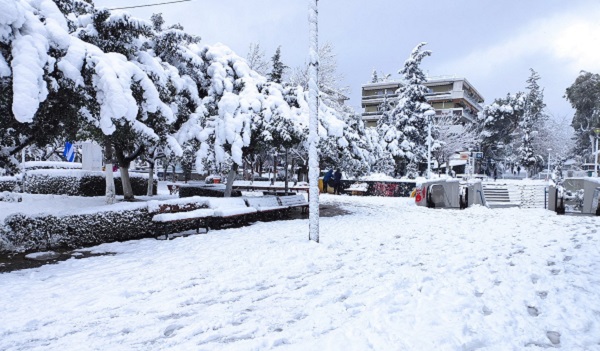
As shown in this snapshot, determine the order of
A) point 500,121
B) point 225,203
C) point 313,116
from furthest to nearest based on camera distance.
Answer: point 500,121, point 225,203, point 313,116

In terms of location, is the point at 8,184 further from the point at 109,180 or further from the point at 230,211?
the point at 230,211

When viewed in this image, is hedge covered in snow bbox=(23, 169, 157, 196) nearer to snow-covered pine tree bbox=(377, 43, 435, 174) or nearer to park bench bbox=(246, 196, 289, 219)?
park bench bbox=(246, 196, 289, 219)

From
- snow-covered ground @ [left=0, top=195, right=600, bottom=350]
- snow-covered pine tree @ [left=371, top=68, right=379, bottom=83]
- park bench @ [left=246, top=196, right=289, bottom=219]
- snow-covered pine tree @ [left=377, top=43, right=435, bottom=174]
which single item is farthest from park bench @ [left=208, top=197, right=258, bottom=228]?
snow-covered pine tree @ [left=371, top=68, right=379, bottom=83]

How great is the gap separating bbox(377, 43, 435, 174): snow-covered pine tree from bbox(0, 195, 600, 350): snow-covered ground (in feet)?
82.3

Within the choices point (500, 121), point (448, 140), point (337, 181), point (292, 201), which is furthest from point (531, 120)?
point (292, 201)

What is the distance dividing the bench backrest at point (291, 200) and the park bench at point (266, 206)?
0.21 m

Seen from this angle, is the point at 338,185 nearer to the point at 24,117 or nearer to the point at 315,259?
the point at 315,259

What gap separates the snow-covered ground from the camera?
3.36 m

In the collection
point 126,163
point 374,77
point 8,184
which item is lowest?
point 8,184

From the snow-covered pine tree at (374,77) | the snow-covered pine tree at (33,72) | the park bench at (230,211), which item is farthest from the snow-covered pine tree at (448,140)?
the snow-covered pine tree at (33,72)

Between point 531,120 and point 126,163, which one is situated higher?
point 531,120

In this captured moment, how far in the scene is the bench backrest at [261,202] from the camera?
1095 centimetres

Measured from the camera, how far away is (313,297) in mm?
4504

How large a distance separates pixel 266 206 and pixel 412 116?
82.2ft
